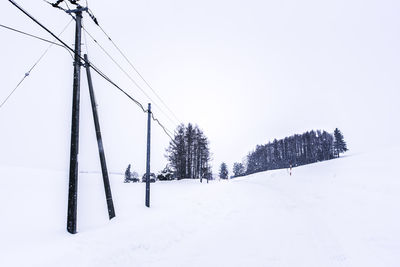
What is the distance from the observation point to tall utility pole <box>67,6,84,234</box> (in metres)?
7.32

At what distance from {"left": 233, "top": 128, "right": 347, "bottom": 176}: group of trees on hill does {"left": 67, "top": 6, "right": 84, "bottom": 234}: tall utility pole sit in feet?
318

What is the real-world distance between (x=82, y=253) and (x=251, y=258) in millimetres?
4031

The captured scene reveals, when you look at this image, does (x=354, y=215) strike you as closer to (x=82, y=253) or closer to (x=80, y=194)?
(x=82, y=253)

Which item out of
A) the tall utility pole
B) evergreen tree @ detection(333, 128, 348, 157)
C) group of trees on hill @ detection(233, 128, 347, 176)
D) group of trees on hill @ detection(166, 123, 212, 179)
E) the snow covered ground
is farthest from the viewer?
group of trees on hill @ detection(233, 128, 347, 176)

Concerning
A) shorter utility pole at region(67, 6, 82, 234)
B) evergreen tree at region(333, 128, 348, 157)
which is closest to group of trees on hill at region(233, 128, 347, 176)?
evergreen tree at region(333, 128, 348, 157)

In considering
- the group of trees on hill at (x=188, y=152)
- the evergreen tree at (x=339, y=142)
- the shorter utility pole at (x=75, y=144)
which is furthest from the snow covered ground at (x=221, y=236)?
the evergreen tree at (x=339, y=142)

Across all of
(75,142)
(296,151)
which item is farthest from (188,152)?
(296,151)

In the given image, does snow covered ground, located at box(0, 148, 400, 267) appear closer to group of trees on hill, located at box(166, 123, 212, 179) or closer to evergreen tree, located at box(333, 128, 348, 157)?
group of trees on hill, located at box(166, 123, 212, 179)

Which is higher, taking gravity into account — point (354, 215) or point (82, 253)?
point (354, 215)

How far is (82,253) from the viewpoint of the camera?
542 centimetres

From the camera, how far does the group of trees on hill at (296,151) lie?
3729 inches

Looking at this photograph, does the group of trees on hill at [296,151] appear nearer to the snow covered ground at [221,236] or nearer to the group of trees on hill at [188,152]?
the group of trees on hill at [188,152]

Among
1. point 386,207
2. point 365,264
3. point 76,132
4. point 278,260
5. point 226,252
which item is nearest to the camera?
point 365,264

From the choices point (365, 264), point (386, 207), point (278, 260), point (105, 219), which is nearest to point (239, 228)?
point (278, 260)
